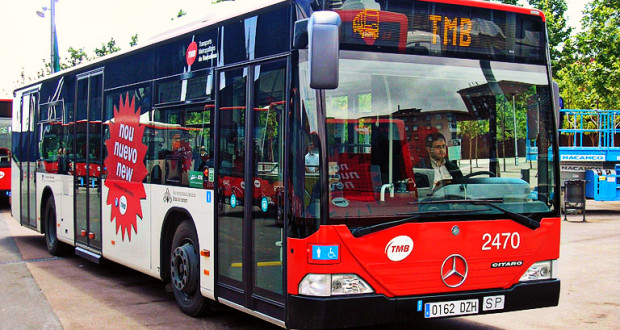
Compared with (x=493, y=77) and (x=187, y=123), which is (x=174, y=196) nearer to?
(x=187, y=123)

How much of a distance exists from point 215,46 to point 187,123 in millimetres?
917

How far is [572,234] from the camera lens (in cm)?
1548

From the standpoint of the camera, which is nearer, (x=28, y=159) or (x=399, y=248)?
(x=399, y=248)

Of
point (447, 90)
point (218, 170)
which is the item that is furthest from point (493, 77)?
point (218, 170)

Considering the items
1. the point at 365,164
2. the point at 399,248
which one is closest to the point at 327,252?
the point at 399,248

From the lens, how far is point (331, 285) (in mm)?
5461

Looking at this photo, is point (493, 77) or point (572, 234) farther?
point (572, 234)

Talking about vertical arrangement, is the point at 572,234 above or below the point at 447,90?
below

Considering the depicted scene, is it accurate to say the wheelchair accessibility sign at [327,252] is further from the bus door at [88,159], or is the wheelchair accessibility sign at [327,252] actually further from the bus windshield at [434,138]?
the bus door at [88,159]

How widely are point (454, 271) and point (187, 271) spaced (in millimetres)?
2874

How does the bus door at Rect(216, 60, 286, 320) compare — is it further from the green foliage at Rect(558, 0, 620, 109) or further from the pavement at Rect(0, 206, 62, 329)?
the green foliage at Rect(558, 0, 620, 109)

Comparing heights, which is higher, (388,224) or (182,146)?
(182,146)

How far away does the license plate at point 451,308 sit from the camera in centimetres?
575

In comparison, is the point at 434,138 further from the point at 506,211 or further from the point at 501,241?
the point at 501,241
